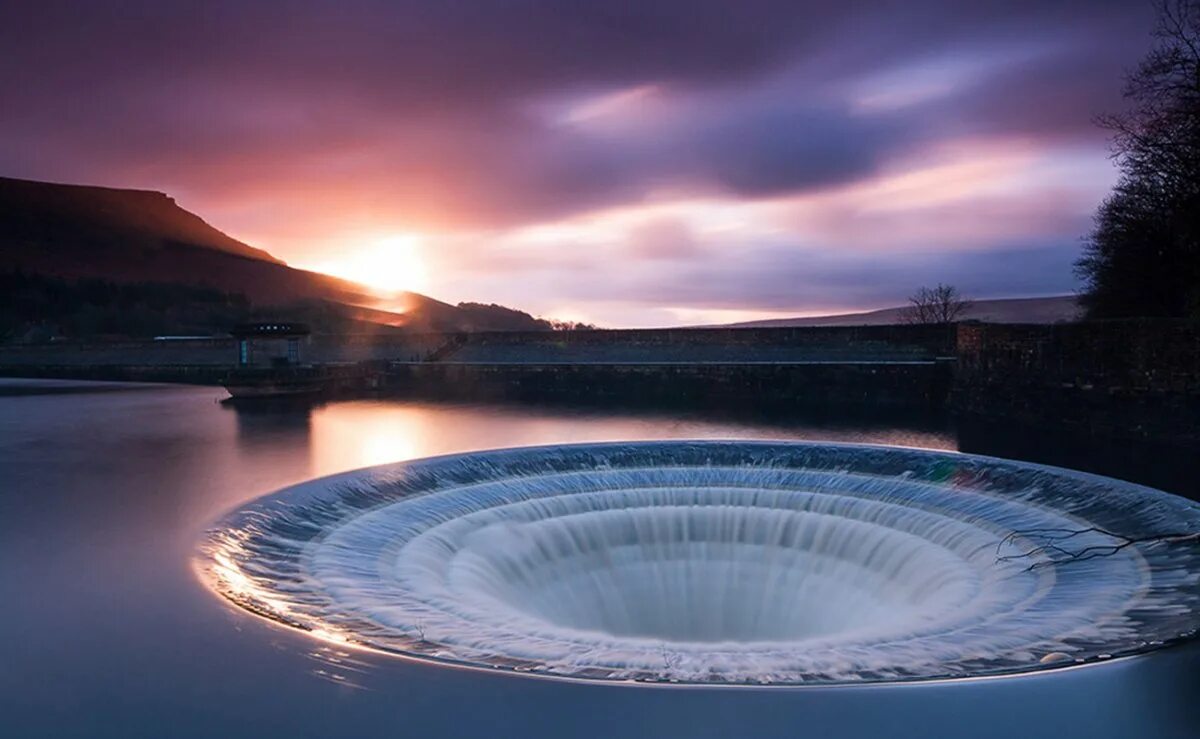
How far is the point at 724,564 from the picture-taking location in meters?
6.91

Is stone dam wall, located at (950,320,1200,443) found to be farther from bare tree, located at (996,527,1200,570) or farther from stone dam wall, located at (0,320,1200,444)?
bare tree, located at (996,527,1200,570)

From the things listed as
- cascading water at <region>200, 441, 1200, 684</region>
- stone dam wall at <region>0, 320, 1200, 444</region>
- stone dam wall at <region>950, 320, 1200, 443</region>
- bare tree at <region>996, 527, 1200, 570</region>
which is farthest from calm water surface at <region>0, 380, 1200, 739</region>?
stone dam wall at <region>0, 320, 1200, 444</region>

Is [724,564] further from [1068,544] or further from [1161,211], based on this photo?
[1161,211]

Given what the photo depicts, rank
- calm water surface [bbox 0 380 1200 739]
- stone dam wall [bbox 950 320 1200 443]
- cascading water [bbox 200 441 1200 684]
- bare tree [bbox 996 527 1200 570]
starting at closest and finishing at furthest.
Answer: calm water surface [bbox 0 380 1200 739] < cascading water [bbox 200 441 1200 684] < bare tree [bbox 996 527 1200 570] < stone dam wall [bbox 950 320 1200 443]

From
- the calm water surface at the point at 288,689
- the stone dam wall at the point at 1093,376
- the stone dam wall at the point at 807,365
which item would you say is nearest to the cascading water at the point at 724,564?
the calm water surface at the point at 288,689

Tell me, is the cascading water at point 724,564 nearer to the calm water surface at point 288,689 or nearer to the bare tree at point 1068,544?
the bare tree at point 1068,544

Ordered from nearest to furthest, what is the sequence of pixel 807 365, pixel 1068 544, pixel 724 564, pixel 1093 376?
pixel 1068 544 < pixel 724 564 < pixel 1093 376 < pixel 807 365

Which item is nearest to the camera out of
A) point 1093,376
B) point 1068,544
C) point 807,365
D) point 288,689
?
point 288,689


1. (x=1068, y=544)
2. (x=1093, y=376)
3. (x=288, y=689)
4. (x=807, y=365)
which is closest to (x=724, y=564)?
(x=1068, y=544)

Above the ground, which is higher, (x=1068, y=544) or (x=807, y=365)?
(x=807, y=365)

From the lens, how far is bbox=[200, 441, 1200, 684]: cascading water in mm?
3955

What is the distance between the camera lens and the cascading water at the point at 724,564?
396 centimetres

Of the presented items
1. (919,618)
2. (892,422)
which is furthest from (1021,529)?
(892,422)

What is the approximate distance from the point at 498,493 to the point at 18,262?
5560cm
